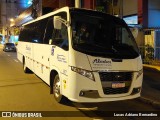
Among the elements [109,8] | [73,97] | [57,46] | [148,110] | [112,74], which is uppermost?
[109,8]

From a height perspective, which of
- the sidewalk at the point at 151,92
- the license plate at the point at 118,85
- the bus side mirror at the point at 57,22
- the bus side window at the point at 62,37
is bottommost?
the sidewalk at the point at 151,92

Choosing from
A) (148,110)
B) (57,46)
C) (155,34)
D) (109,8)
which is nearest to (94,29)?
(57,46)

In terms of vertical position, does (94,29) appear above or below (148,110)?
above

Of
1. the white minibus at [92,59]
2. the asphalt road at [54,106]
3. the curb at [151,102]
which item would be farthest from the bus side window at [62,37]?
the curb at [151,102]

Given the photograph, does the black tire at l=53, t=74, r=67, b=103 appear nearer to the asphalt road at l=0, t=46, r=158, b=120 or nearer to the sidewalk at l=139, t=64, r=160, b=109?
the asphalt road at l=0, t=46, r=158, b=120

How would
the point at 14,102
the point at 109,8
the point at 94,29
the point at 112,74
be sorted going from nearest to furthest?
the point at 112,74, the point at 94,29, the point at 14,102, the point at 109,8

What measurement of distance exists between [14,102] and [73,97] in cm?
214

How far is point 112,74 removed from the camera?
746 cm

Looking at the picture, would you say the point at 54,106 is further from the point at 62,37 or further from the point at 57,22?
the point at 57,22

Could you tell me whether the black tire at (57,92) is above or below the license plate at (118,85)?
below

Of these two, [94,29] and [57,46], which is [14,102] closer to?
[57,46]

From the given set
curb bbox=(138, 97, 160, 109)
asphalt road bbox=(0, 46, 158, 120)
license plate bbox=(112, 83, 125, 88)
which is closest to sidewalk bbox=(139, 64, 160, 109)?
curb bbox=(138, 97, 160, 109)

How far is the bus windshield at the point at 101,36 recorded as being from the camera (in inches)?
301

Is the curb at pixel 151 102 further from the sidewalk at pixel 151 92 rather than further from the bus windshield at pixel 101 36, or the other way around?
the bus windshield at pixel 101 36
